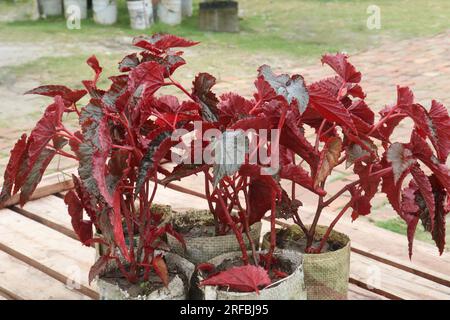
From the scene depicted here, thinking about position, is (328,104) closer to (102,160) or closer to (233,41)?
(102,160)

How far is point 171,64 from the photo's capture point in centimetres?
147

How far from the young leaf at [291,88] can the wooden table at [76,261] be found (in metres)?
0.60

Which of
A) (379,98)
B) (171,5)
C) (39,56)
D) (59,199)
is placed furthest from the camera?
(171,5)

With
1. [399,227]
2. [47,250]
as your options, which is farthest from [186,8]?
[47,250]

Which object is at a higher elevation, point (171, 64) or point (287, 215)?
point (171, 64)

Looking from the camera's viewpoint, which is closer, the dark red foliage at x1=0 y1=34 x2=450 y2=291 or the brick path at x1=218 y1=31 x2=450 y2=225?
the dark red foliage at x1=0 y1=34 x2=450 y2=291

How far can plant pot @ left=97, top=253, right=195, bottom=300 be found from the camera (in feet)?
4.60

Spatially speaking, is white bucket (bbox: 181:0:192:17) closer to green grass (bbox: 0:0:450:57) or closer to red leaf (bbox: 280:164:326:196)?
green grass (bbox: 0:0:450:57)

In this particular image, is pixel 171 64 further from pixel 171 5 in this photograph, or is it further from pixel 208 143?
pixel 171 5

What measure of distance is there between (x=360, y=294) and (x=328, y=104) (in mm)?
558

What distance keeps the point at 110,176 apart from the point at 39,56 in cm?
512

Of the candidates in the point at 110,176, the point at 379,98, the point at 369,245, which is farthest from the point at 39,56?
the point at 110,176

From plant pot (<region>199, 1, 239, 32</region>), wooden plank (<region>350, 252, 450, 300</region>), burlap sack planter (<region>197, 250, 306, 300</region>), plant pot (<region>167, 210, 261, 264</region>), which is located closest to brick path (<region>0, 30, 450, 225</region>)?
plant pot (<region>199, 1, 239, 32</region>)

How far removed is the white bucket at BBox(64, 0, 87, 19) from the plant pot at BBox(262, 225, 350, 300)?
6.78 meters
